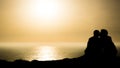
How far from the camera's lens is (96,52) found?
51.7ft

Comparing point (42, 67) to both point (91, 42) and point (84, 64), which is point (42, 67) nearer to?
point (84, 64)

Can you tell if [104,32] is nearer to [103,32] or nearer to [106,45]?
[103,32]

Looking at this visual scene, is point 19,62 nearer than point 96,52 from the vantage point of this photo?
Yes

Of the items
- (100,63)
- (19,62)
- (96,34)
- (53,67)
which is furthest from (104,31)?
(19,62)

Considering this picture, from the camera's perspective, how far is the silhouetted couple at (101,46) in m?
15.7

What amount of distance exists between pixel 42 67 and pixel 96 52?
2857 mm

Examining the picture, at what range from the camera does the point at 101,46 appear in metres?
16.0

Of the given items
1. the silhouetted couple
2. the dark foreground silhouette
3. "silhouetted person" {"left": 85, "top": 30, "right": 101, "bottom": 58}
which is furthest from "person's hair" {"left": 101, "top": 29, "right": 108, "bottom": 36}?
the dark foreground silhouette

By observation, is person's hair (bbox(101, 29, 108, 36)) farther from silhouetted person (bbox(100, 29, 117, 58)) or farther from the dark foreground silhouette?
the dark foreground silhouette

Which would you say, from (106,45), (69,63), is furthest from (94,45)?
(69,63)

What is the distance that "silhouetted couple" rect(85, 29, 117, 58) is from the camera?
51.7 feet

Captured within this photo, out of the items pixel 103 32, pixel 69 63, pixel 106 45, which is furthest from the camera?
pixel 106 45

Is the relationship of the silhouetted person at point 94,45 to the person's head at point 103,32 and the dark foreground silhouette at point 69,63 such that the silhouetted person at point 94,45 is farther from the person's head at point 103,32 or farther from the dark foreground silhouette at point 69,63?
the dark foreground silhouette at point 69,63

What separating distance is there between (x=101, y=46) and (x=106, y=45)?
23 centimetres
